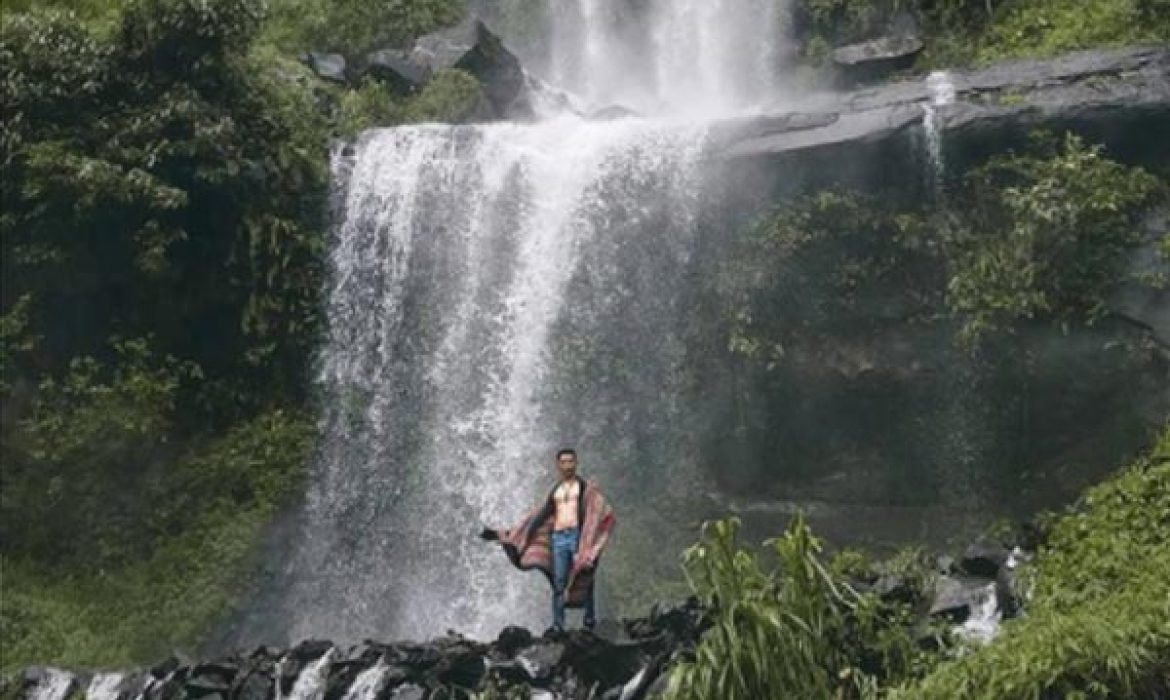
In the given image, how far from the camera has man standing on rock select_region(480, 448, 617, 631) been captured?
9.30 m

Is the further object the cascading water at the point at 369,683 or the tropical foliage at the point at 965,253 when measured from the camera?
the tropical foliage at the point at 965,253

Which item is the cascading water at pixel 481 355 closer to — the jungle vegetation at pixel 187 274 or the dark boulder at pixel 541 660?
the jungle vegetation at pixel 187 274

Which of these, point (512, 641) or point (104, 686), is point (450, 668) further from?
point (104, 686)

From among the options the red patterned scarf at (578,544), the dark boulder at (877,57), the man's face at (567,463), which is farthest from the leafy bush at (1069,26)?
the red patterned scarf at (578,544)

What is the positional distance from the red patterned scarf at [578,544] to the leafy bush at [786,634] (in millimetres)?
1488

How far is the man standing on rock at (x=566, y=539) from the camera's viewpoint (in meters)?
9.30

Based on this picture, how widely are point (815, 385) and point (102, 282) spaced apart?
7.31m

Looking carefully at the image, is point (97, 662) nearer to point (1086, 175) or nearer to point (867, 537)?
point (867, 537)

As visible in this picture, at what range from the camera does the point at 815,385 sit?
12773 millimetres

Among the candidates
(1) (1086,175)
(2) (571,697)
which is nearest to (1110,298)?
(1) (1086,175)

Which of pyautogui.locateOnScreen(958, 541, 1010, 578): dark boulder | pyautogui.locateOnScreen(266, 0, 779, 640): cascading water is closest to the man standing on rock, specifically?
pyautogui.locateOnScreen(958, 541, 1010, 578): dark boulder

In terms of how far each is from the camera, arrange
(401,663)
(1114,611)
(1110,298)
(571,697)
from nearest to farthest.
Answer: (1114,611) → (571,697) → (401,663) → (1110,298)

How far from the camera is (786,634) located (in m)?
7.16

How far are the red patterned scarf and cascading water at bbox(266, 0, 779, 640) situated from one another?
98.2 inches
